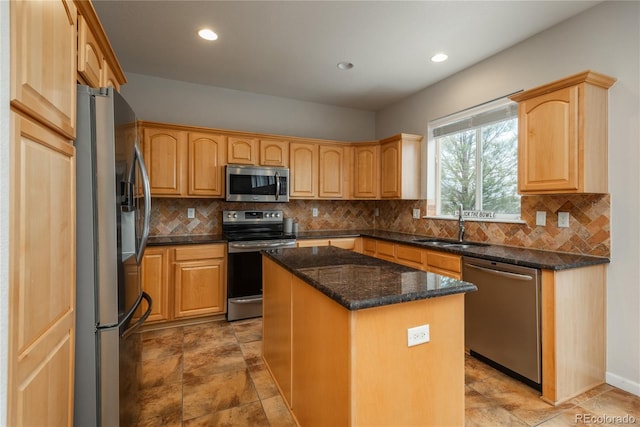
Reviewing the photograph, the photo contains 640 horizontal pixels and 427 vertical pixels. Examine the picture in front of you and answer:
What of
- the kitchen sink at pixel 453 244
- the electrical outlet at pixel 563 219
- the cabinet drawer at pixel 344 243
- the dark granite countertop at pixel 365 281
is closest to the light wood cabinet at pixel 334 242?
the cabinet drawer at pixel 344 243

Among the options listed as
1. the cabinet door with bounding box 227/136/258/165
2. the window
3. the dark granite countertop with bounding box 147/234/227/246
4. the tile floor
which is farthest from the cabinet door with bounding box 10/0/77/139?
the window

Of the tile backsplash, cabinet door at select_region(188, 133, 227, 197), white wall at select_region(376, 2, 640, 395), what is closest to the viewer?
white wall at select_region(376, 2, 640, 395)

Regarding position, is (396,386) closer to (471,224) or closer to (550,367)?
(550,367)

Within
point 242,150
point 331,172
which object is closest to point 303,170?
point 331,172

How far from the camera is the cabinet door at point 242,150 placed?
3703 millimetres

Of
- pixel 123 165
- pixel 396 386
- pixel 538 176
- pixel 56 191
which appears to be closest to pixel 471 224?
pixel 538 176

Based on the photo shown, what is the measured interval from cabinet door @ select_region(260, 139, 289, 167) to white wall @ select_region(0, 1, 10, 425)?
3121 mm

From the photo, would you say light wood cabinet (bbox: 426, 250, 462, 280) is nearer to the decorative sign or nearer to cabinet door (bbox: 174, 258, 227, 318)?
the decorative sign

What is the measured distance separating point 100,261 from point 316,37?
2474 millimetres

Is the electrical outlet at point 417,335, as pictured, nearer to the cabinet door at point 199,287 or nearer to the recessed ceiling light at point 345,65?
the cabinet door at point 199,287

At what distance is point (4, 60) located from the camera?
741 millimetres

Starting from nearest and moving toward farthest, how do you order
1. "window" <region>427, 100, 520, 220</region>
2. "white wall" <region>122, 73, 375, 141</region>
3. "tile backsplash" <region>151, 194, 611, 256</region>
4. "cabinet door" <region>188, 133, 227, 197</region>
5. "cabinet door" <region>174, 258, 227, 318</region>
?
1. "tile backsplash" <region>151, 194, 611, 256</region>
2. "window" <region>427, 100, 520, 220</region>
3. "cabinet door" <region>174, 258, 227, 318</region>
4. "cabinet door" <region>188, 133, 227, 197</region>
5. "white wall" <region>122, 73, 375, 141</region>

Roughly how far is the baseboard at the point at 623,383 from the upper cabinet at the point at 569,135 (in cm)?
132

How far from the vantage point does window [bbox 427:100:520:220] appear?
3000 millimetres
